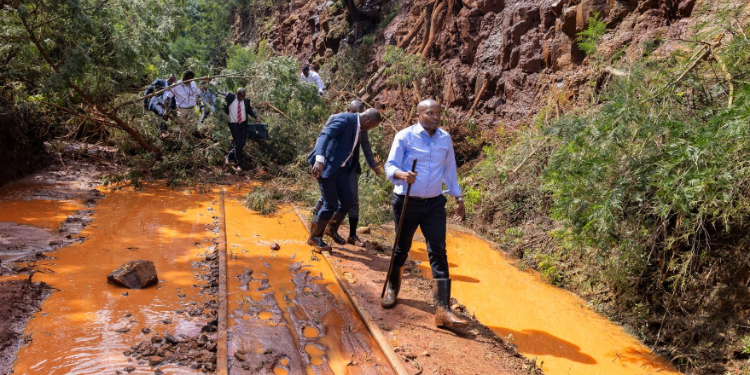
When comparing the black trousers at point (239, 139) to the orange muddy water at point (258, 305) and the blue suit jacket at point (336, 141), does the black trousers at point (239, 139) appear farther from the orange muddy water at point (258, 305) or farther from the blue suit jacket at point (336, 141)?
the blue suit jacket at point (336, 141)

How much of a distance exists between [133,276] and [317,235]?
7.63ft

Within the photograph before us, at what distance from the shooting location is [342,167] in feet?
20.6

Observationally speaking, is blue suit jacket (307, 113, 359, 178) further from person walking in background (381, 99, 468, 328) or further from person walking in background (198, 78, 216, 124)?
person walking in background (198, 78, 216, 124)

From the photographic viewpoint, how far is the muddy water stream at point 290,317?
3881 mm

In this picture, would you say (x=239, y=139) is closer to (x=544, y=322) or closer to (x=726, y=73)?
(x=544, y=322)

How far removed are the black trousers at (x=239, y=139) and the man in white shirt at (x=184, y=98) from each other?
0.89 m

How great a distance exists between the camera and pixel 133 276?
491 cm

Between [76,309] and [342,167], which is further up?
[342,167]

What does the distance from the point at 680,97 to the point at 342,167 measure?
12.4ft

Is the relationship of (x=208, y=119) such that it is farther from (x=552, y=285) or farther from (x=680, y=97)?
(x=680, y=97)

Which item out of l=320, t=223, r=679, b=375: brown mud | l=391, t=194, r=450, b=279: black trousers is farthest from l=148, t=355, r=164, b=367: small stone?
l=391, t=194, r=450, b=279: black trousers

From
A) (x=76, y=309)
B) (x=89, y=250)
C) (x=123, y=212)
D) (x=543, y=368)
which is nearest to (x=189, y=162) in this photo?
(x=123, y=212)

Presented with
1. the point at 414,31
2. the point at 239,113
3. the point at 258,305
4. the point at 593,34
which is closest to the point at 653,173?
the point at 258,305

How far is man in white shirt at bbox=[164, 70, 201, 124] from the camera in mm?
10547
